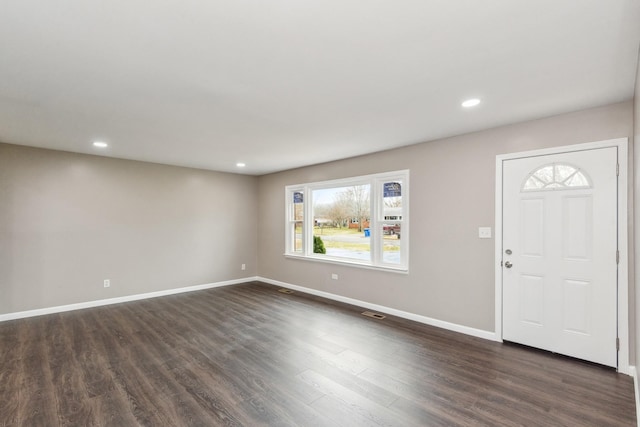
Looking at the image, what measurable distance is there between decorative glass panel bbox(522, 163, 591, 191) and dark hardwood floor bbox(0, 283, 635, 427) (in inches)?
68.8

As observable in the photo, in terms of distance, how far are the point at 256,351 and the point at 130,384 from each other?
1149 mm

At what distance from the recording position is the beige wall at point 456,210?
10.1 feet

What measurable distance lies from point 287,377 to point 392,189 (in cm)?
300

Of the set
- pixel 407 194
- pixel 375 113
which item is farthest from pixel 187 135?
pixel 407 194

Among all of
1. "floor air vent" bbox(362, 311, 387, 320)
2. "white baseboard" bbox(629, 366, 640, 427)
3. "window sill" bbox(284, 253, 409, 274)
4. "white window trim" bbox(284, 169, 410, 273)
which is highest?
"white window trim" bbox(284, 169, 410, 273)

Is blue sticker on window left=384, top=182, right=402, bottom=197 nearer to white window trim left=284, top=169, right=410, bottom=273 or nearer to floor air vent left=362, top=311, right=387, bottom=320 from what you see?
white window trim left=284, top=169, right=410, bottom=273

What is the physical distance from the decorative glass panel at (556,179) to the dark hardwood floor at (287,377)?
175 cm

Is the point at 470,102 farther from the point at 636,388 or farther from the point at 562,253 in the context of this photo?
the point at 636,388

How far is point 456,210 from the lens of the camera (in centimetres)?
383

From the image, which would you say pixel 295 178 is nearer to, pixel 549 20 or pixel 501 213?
pixel 501 213

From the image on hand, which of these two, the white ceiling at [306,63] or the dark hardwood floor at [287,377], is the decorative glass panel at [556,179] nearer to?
the white ceiling at [306,63]

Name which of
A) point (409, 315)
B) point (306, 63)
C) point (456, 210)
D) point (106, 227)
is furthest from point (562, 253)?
point (106, 227)

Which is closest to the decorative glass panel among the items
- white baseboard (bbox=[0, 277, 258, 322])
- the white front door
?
the white front door

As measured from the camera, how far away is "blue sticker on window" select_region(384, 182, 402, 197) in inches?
178
